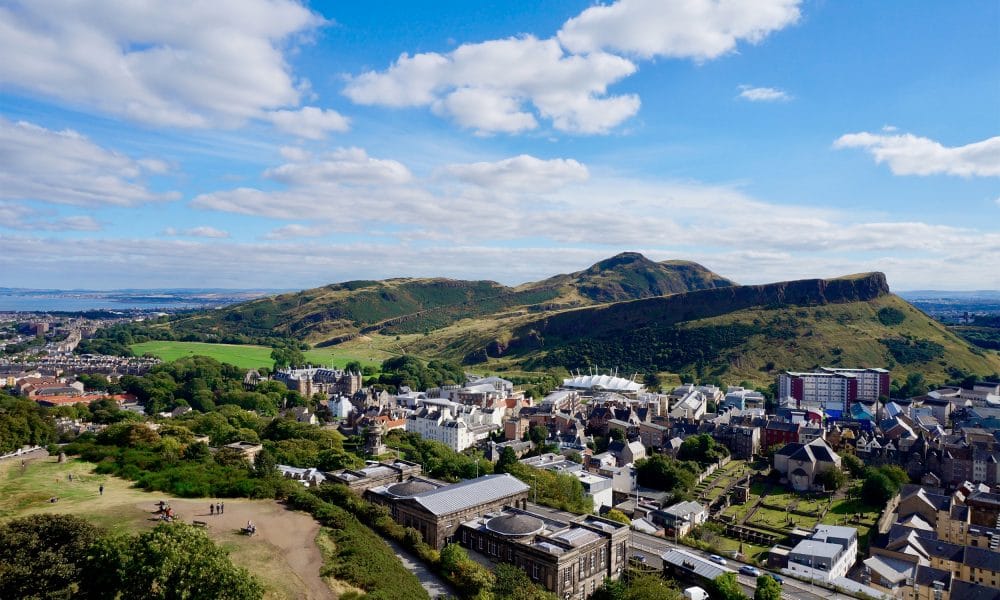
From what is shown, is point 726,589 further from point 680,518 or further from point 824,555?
point 680,518

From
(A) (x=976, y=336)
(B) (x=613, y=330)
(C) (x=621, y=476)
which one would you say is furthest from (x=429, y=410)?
(A) (x=976, y=336)

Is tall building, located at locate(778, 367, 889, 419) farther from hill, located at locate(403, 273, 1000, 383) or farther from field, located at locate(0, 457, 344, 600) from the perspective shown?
field, located at locate(0, 457, 344, 600)

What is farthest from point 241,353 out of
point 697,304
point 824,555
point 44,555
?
point 824,555

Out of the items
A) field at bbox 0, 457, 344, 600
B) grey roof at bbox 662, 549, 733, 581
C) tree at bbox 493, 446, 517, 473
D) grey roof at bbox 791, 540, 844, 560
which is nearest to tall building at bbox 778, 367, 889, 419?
grey roof at bbox 791, 540, 844, 560

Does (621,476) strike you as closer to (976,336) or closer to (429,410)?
(429,410)

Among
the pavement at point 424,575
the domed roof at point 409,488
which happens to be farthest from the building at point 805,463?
the pavement at point 424,575

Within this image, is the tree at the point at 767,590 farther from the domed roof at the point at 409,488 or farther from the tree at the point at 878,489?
the tree at the point at 878,489

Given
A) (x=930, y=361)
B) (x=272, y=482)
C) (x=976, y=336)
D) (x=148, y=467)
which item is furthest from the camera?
(x=976, y=336)
